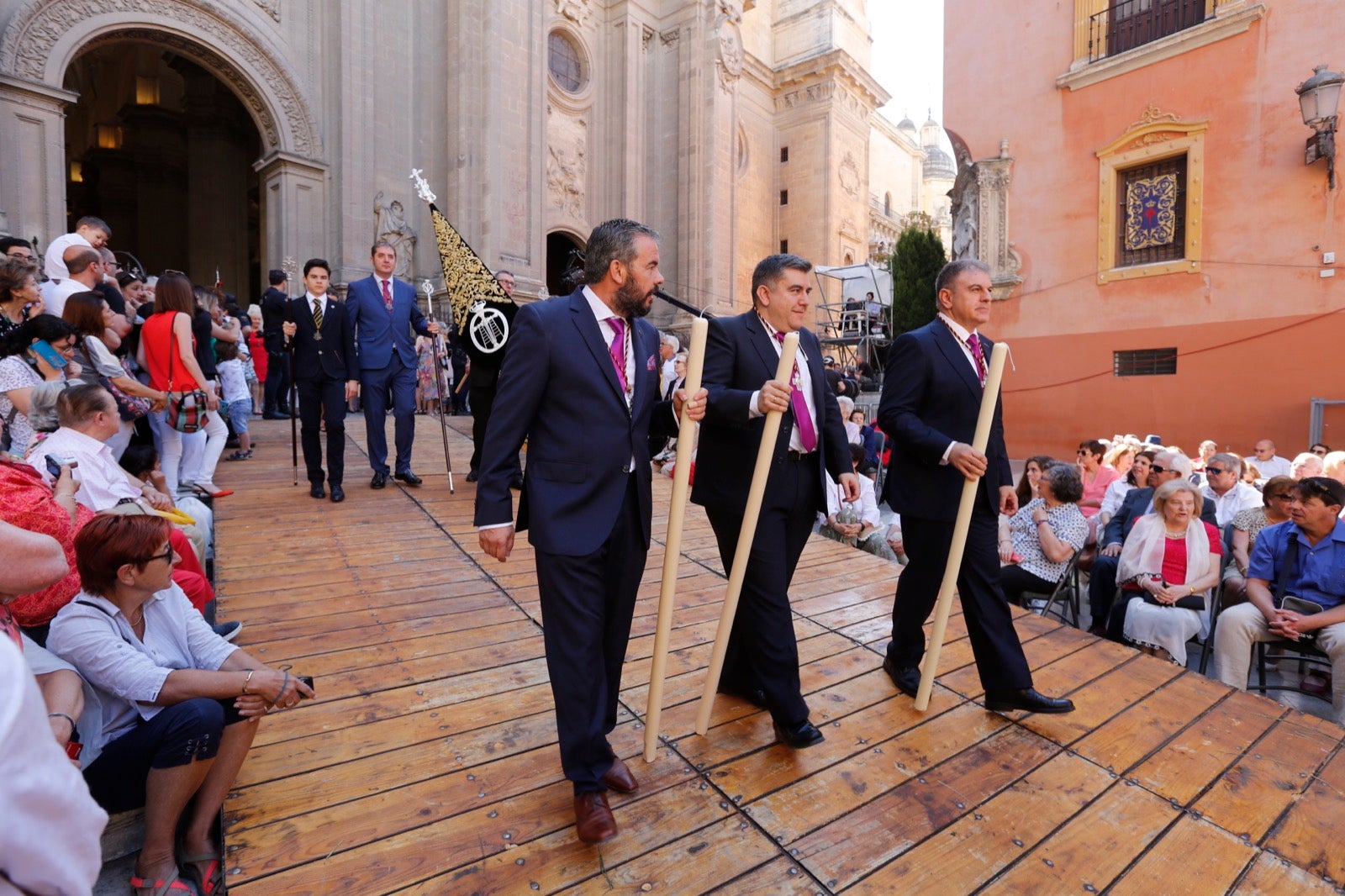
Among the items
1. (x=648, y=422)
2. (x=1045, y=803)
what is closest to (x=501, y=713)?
(x=648, y=422)

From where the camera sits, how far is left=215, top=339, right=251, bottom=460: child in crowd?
26.6 ft

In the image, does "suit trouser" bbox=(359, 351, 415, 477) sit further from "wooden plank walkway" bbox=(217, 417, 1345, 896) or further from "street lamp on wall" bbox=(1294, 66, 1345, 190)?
"street lamp on wall" bbox=(1294, 66, 1345, 190)

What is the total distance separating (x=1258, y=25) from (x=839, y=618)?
13.1m

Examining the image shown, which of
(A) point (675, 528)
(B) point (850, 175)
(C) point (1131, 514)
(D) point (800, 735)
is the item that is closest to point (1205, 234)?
(C) point (1131, 514)

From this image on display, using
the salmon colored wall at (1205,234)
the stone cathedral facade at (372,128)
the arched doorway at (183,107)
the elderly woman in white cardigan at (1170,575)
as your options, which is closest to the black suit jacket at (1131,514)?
the elderly woman in white cardigan at (1170,575)

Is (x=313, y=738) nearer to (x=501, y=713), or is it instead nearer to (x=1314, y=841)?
(x=501, y=713)

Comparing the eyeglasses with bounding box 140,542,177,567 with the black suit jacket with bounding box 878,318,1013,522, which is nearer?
the eyeglasses with bounding box 140,542,177,567

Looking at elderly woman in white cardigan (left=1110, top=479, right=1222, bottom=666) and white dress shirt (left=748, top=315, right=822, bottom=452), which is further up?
white dress shirt (left=748, top=315, right=822, bottom=452)

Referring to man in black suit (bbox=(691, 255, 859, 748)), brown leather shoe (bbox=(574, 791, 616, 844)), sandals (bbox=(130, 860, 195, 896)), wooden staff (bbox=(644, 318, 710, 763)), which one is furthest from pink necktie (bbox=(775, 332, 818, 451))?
sandals (bbox=(130, 860, 195, 896))

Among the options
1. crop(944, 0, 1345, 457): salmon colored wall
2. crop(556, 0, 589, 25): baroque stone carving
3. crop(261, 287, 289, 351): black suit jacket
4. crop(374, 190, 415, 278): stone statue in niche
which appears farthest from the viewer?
crop(556, 0, 589, 25): baroque stone carving

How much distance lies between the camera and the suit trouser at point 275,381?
11438 millimetres

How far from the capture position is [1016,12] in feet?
46.4

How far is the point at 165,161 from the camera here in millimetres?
21094

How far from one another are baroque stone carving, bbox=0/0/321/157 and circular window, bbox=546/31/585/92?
7.60 meters
